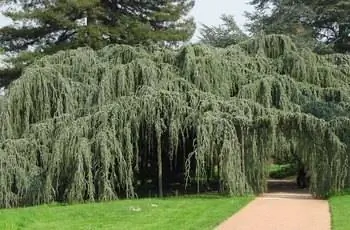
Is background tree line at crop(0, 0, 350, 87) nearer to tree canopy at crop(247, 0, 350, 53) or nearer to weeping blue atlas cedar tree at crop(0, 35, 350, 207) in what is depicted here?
tree canopy at crop(247, 0, 350, 53)

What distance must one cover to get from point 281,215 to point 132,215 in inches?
122

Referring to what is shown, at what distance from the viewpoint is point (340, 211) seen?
13500 mm

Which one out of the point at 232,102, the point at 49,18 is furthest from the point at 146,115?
the point at 49,18

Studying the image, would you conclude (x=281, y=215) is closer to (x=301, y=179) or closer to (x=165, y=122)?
(x=165, y=122)

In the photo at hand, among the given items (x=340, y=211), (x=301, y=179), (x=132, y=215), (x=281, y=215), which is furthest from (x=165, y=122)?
(x=301, y=179)

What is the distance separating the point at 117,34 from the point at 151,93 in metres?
15.7

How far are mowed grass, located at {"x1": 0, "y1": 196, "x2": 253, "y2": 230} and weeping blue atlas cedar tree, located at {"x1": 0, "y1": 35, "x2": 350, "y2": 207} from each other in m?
1.21

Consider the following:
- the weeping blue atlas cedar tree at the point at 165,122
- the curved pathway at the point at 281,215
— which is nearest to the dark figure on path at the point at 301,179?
the weeping blue atlas cedar tree at the point at 165,122

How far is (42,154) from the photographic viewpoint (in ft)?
59.2

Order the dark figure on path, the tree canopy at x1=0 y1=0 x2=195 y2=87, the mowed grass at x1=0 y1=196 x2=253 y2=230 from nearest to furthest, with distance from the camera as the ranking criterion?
the mowed grass at x1=0 y1=196 x2=253 y2=230 → the dark figure on path → the tree canopy at x1=0 y1=0 x2=195 y2=87

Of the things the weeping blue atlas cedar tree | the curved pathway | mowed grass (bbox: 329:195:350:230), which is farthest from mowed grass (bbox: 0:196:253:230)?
mowed grass (bbox: 329:195:350:230)

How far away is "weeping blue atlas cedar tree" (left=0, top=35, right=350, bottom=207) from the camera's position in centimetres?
1744

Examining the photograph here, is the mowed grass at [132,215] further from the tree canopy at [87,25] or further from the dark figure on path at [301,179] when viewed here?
the tree canopy at [87,25]

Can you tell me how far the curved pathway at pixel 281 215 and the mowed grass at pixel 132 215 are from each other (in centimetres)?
33
